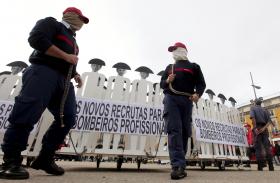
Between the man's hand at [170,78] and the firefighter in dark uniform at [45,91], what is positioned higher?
the man's hand at [170,78]

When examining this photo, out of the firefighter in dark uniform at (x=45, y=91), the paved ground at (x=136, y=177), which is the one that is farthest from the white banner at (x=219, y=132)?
the firefighter in dark uniform at (x=45, y=91)

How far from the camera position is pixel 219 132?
5832 millimetres

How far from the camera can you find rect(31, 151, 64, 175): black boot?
2531 millimetres

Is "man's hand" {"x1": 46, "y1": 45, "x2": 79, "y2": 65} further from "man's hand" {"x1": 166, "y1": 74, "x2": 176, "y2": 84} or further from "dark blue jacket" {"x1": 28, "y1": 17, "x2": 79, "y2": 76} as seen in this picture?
"man's hand" {"x1": 166, "y1": 74, "x2": 176, "y2": 84}

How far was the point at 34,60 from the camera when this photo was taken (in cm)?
241

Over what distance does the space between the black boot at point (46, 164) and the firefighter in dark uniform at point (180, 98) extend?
1.38 metres

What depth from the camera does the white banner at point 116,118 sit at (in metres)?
4.16

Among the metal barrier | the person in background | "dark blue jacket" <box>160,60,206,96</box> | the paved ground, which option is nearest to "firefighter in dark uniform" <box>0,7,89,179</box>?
the paved ground

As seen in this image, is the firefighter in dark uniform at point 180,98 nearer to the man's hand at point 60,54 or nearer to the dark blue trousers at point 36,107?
the dark blue trousers at point 36,107

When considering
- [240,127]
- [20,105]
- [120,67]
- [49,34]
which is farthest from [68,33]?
[240,127]

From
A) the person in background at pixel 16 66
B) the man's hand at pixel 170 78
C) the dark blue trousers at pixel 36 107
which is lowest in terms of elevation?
the dark blue trousers at pixel 36 107

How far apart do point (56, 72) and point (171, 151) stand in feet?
5.63

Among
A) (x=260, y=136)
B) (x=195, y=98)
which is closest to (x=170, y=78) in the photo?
(x=195, y=98)

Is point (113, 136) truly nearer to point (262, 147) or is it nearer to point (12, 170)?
point (12, 170)
